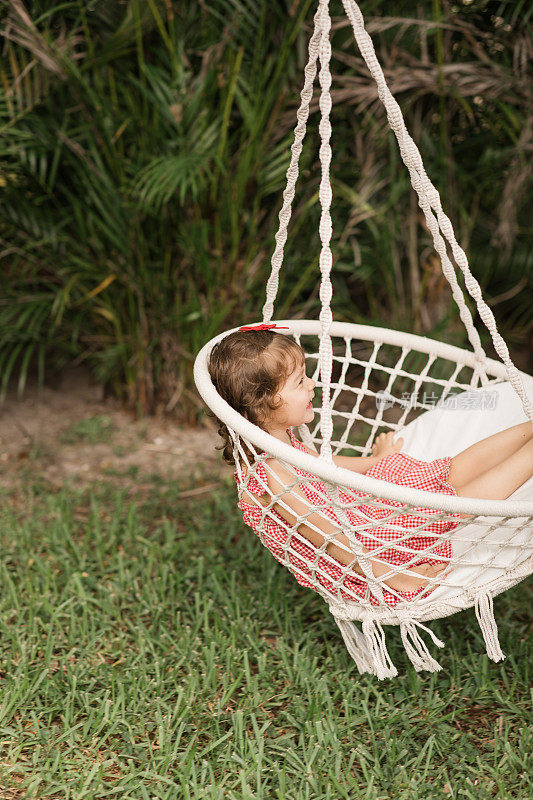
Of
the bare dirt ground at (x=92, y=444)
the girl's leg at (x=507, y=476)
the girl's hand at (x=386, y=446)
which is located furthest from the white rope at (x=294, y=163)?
the bare dirt ground at (x=92, y=444)

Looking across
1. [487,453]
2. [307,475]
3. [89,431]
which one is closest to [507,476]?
[487,453]

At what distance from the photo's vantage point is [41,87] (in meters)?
2.35

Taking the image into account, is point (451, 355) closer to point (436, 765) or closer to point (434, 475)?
point (434, 475)

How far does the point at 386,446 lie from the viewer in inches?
72.0

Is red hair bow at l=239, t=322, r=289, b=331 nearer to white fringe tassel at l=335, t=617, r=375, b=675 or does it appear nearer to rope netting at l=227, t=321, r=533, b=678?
rope netting at l=227, t=321, r=533, b=678

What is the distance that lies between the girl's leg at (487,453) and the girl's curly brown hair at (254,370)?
1.29 feet

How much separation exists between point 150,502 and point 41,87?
1.30 meters

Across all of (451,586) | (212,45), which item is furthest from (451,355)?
(212,45)

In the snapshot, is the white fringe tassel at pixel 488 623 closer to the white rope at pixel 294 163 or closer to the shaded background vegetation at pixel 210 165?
the white rope at pixel 294 163

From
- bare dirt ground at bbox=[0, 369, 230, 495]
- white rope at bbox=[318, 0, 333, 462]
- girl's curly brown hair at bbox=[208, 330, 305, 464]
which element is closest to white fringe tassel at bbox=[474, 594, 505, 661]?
white rope at bbox=[318, 0, 333, 462]

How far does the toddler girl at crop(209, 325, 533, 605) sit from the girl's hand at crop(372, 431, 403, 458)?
17cm

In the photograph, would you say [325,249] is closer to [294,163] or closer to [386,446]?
[294,163]

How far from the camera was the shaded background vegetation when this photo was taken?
2342 millimetres

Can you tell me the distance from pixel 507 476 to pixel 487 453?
0.13 meters
